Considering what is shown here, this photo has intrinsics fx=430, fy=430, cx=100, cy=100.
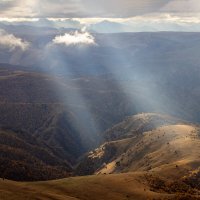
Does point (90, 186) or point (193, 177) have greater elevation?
point (90, 186)

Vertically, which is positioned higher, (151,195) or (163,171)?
(151,195)

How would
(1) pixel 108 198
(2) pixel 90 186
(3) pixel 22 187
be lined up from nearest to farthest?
(3) pixel 22 187 → (1) pixel 108 198 → (2) pixel 90 186

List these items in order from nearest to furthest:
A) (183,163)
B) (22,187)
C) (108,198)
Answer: (22,187) → (108,198) → (183,163)

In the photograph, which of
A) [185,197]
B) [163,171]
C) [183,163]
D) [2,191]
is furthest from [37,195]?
[183,163]

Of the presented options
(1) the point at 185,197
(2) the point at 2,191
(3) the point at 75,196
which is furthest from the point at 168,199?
(2) the point at 2,191

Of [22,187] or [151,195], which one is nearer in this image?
[22,187]

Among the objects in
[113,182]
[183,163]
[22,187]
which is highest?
[22,187]

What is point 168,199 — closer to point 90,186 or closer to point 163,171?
point 90,186

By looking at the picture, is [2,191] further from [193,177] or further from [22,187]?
[193,177]

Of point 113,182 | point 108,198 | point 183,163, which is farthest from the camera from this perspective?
point 183,163
